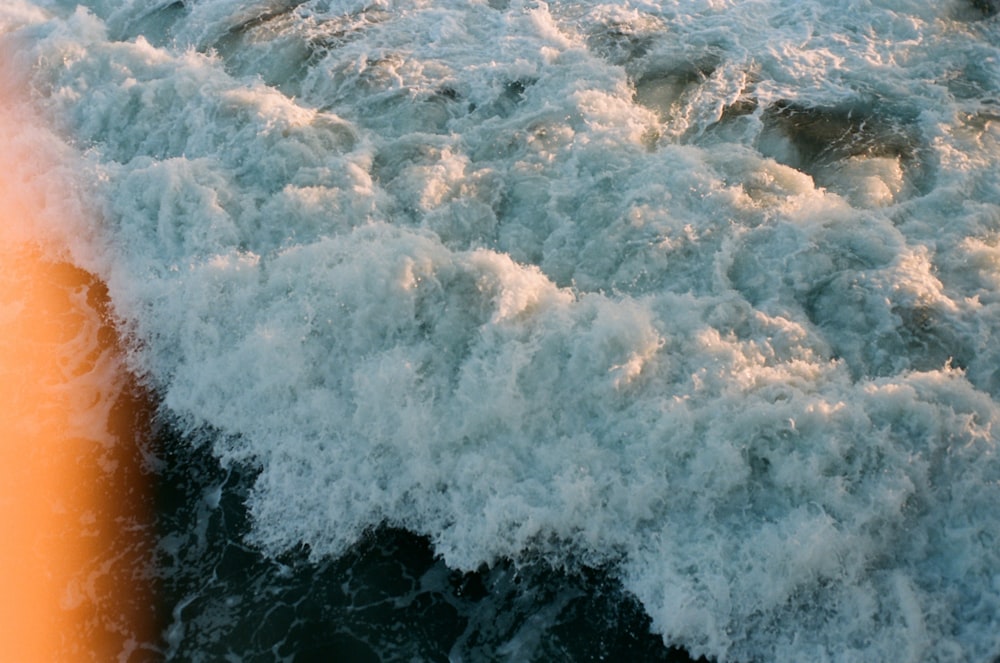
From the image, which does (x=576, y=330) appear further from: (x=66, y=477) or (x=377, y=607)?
(x=66, y=477)

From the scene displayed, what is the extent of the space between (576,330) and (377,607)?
3106mm

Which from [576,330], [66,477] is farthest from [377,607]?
[66,477]

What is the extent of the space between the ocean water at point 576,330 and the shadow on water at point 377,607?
3 centimetres

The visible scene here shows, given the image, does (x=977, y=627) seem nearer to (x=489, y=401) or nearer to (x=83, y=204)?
(x=489, y=401)

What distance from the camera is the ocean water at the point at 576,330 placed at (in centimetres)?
595

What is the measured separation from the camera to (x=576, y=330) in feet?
24.0

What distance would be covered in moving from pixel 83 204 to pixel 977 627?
1082cm

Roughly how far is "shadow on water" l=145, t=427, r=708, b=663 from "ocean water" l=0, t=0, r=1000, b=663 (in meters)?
0.03

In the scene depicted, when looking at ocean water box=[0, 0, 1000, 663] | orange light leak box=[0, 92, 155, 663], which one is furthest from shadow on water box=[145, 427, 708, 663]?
orange light leak box=[0, 92, 155, 663]

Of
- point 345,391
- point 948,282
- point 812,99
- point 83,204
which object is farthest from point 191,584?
point 812,99

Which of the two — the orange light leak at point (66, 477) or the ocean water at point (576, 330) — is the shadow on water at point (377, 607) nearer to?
the ocean water at point (576, 330)

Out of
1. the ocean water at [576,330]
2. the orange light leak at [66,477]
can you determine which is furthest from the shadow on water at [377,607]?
the orange light leak at [66,477]

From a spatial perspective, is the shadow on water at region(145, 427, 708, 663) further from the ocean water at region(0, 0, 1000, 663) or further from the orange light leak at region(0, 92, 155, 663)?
the orange light leak at region(0, 92, 155, 663)

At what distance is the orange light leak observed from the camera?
20.0 ft
